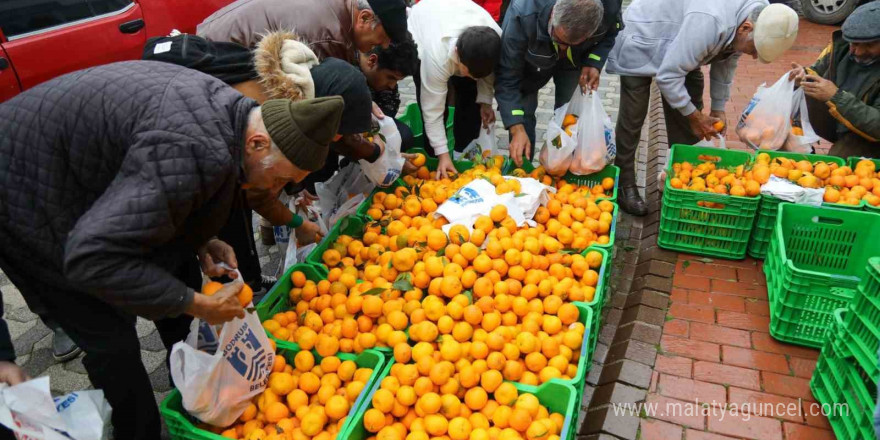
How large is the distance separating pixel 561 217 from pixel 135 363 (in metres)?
2.37

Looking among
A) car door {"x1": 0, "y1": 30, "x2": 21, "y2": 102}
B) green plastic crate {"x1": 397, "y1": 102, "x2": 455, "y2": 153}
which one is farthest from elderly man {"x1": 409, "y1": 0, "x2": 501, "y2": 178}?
car door {"x1": 0, "y1": 30, "x2": 21, "y2": 102}

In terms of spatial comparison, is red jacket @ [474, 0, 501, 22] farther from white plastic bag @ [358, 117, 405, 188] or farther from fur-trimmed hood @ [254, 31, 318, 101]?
fur-trimmed hood @ [254, 31, 318, 101]

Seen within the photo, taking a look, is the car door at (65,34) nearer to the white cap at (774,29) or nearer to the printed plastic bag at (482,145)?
the printed plastic bag at (482,145)

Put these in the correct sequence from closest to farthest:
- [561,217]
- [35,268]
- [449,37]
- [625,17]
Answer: [35,268]
[561,217]
[449,37]
[625,17]

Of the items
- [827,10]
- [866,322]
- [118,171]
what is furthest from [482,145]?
[827,10]

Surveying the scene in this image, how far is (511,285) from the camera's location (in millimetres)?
2820

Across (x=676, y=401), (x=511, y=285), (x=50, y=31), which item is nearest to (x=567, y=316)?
(x=511, y=285)

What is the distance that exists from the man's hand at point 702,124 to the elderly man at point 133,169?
10.8 ft

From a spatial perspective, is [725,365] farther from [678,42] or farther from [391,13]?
[391,13]

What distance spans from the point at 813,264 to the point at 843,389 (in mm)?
1301

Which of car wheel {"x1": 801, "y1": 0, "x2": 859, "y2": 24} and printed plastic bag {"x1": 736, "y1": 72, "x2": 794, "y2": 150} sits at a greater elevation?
printed plastic bag {"x1": 736, "y1": 72, "x2": 794, "y2": 150}

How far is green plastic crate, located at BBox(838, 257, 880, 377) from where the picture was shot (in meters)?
2.23

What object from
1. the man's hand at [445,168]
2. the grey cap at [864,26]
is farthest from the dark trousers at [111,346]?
the grey cap at [864,26]

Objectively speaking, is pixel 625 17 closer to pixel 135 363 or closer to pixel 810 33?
pixel 135 363
